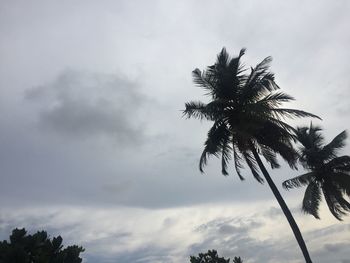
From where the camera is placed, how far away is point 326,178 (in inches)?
1149

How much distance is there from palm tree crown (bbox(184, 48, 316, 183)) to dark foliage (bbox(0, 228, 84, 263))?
16524 mm

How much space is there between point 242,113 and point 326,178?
34.7 feet

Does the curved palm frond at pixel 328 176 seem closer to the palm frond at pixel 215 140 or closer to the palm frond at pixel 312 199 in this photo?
the palm frond at pixel 312 199

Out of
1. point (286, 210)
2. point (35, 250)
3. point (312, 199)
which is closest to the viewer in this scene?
point (286, 210)

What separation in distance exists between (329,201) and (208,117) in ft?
40.8

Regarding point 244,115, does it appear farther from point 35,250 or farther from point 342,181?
point 35,250

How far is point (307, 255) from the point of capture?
20156 mm

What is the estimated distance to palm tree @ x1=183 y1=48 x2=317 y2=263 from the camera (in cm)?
2230

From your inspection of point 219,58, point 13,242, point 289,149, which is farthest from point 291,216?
point 13,242

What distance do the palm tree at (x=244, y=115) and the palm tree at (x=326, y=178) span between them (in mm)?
5582

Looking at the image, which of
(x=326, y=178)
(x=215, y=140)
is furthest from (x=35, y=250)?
(x=326, y=178)

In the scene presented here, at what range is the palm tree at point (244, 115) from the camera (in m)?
22.3

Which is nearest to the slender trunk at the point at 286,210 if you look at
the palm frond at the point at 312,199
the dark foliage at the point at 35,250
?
the palm frond at the point at 312,199

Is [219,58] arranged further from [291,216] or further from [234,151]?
[291,216]
